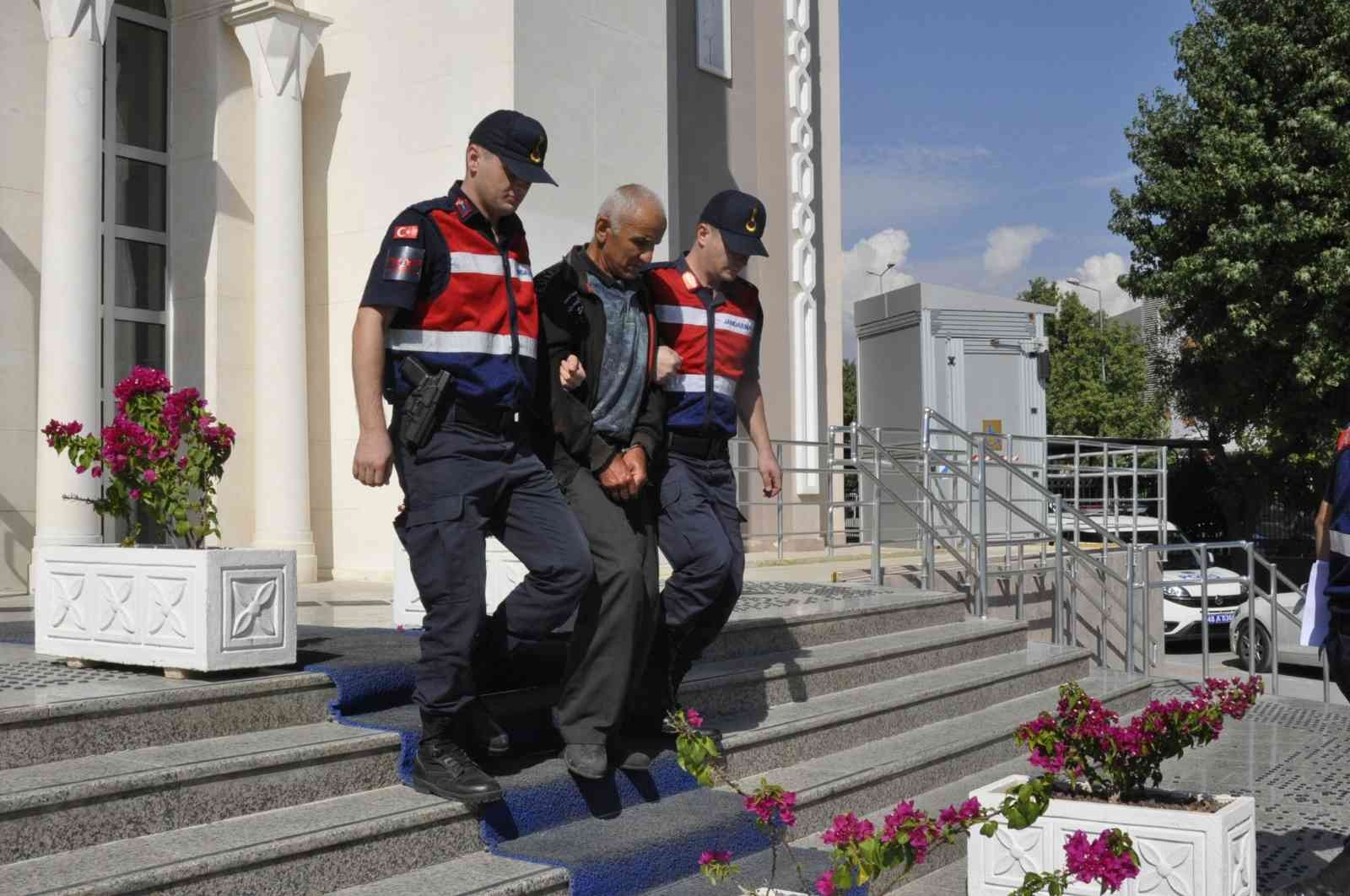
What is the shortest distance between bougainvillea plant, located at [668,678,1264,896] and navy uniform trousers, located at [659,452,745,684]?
0.97m

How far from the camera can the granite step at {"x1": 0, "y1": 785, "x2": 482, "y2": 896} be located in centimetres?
341

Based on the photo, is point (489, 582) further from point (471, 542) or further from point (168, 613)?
point (471, 542)

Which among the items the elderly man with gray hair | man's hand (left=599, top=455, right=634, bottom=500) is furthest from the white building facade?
man's hand (left=599, top=455, right=634, bottom=500)

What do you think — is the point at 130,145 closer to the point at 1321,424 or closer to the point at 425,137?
the point at 425,137

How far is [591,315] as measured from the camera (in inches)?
182

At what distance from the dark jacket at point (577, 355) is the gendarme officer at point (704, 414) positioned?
319mm

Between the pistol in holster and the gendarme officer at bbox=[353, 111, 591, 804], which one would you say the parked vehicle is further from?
the pistol in holster

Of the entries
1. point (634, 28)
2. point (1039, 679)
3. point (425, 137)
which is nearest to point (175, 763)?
point (1039, 679)

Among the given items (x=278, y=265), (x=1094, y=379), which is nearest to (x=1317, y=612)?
(x=278, y=265)

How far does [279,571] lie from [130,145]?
647cm

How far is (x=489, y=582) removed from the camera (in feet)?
19.9

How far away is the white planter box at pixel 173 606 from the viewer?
15.0 feet

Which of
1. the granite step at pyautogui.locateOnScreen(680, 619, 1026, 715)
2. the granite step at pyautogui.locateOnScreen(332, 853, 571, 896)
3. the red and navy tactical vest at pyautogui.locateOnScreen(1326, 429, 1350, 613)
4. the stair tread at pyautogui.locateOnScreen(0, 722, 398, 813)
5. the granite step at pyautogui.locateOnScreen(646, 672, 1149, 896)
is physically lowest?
the granite step at pyautogui.locateOnScreen(646, 672, 1149, 896)

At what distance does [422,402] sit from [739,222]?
4.94 ft
